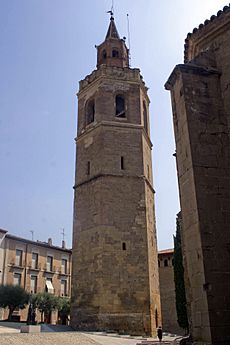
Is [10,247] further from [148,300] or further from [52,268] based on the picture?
[148,300]

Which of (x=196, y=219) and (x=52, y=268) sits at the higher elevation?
(x=52, y=268)

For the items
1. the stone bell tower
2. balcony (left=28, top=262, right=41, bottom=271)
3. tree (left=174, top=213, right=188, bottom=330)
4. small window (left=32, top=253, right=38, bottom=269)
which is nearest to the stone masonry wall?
the stone bell tower

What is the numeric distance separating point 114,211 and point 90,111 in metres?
7.09

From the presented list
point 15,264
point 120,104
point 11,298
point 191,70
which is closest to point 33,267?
point 15,264

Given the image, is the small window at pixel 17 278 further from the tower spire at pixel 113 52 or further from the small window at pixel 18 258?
the tower spire at pixel 113 52

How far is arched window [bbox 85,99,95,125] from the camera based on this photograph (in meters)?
21.1

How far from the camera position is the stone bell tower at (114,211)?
15695 mm

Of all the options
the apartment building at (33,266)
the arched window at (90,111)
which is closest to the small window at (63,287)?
the apartment building at (33,266)

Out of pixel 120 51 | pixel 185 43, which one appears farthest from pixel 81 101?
pixel 185 43

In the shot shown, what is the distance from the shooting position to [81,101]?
21.9 metres

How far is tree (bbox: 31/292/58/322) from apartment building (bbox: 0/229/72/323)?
2240 millimetres

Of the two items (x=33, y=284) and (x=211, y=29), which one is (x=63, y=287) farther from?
(x=211, y=29)

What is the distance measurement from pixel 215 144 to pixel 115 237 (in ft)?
37.1

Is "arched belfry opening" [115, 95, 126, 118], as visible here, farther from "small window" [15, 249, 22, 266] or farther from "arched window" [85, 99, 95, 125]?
"small window" [15, 249, 22, 266]
